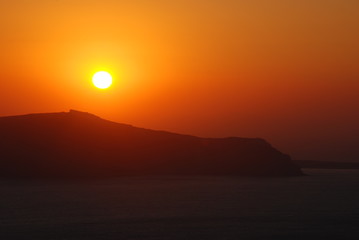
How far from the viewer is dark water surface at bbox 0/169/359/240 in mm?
43906

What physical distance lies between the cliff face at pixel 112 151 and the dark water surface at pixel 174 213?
698 inches

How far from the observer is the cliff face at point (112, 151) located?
338 feet

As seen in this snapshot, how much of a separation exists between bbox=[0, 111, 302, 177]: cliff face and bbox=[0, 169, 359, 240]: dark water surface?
17722mm

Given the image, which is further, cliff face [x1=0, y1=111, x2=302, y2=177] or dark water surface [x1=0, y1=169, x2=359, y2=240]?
cliff face [x1=0, y1=111, x2=302, y2=177]

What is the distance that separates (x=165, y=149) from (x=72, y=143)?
15.6 meters

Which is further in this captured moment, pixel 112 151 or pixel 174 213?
pixel 112 151

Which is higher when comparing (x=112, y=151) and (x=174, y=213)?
(x=112, y=151)

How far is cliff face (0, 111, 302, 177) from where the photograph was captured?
103 metres

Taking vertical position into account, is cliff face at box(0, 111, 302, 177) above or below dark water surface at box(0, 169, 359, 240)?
above

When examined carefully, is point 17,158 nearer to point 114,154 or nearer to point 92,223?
point 114,154

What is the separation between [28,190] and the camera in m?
78.0

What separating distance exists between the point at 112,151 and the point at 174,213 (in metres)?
57.9

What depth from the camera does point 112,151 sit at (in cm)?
11225

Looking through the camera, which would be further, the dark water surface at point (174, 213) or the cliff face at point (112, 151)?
the cliff face at point (112, 151)
